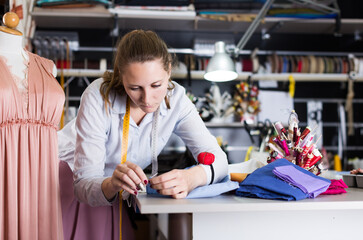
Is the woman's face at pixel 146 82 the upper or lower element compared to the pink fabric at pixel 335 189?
upper

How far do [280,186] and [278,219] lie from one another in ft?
0.33

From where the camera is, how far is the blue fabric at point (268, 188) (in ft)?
3.65

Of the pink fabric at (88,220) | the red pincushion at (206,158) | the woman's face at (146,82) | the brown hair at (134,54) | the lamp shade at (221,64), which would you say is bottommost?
the pink fabric at (88,220)

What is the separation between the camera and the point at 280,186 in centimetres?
114

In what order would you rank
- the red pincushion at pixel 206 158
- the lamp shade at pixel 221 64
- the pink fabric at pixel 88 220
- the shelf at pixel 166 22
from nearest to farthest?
the red pincushion at pixel 206 158, the pink fabric at pixel 88 220, the lamp shade at pixel 221 64, the shelf at pixel 166 22

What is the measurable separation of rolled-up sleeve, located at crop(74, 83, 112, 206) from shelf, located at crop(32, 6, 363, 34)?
8.22 ft

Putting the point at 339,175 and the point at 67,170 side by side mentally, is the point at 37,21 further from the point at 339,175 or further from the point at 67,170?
the point at 339,175

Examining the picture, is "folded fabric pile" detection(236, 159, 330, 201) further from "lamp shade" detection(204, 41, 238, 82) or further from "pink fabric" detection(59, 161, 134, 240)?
"lamp shade" detection(204, 41, 238, 82)

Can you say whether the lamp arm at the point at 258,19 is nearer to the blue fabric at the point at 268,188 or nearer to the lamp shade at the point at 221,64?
the lamp shade at the point at 221,64

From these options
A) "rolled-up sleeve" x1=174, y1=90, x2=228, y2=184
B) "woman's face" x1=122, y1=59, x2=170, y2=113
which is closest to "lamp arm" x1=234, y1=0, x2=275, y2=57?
"rolled-up sleeve" x1=174, y1=90, x2=228, y2=184

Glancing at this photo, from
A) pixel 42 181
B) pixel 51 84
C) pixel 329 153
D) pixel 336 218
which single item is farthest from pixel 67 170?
pixel 329 153

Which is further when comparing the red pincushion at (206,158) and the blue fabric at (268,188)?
the red pincushion at (206,158)

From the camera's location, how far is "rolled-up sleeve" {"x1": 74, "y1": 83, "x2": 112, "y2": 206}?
1275mm

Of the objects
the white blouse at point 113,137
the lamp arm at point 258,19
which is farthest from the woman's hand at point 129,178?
the lamp arm at point 258,19
